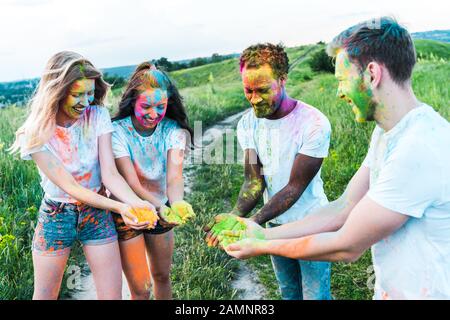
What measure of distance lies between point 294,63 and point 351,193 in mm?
4479

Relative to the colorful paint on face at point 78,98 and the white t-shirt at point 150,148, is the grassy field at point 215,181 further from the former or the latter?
the colorful paint on face at point 78,98

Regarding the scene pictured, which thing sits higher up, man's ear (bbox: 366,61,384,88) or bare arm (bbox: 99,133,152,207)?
man's ear (bbox: 366,61,384,88)

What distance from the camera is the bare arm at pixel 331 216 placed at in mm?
2232

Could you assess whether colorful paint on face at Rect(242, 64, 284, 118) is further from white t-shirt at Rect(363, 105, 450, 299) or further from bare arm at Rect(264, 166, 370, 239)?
white t-shirt at Rect(363, 105, 450, 299)

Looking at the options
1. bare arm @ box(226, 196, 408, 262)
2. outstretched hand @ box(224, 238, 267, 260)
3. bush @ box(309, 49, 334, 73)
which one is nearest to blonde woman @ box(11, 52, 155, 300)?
outstretched hand @ box(224, 238, 267, 260)

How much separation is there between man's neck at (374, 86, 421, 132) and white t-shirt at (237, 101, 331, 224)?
74 cm

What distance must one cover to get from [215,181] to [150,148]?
8.04 ft

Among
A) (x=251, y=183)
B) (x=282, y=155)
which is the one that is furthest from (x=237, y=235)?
(x=282, y=155)

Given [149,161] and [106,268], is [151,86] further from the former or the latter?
[106,268]

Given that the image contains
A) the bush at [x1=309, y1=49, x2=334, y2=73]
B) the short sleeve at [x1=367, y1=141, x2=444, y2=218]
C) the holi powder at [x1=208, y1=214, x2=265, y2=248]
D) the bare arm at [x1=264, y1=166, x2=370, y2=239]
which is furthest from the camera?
the bush at [x1=309, y1=49, x2=334, y2=73]

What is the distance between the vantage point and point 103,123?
2627mm

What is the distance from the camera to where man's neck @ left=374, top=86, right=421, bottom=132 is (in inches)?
71.6

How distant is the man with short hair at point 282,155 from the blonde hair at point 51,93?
2.76 feet

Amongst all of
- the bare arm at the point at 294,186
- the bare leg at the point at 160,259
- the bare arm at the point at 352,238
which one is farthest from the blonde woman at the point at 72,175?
the bare arm at the point at 352,238
